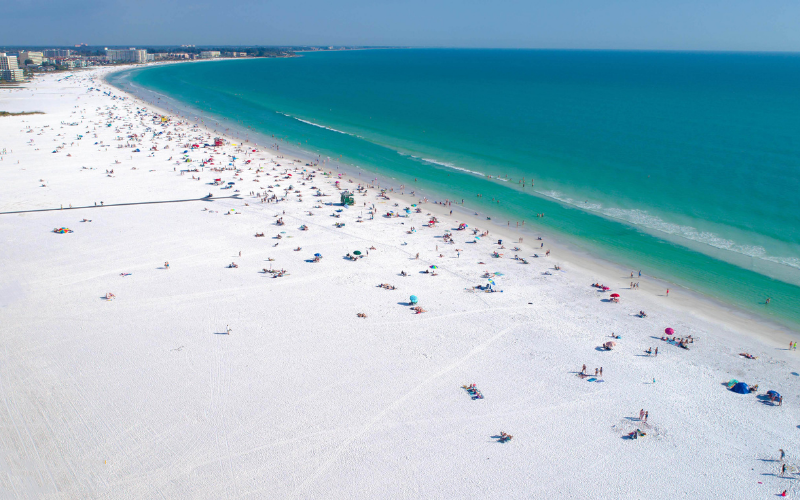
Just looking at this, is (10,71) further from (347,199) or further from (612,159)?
(612,159)

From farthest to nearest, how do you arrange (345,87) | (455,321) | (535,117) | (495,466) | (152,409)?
(345,87) → (535,117) → (455,321) → (152,409) → (495,466)

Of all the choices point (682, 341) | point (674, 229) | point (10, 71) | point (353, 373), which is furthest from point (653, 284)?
point (10, 71)

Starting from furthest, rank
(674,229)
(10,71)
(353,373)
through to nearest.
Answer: (10,71) < (674,229) < (353,373)

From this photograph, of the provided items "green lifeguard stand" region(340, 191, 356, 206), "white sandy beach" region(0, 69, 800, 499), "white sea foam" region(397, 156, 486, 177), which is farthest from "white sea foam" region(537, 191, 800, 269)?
"green lifeguard stand" region(340, 191, 356, 206)

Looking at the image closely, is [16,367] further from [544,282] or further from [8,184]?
[8,184]

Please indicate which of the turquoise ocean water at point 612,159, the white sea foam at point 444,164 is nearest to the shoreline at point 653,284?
the turquoise ocean water at point 612,159

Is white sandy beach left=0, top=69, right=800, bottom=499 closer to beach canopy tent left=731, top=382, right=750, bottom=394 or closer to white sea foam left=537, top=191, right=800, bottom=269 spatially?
beach canopy tent left=731, top=382, right=750, bottom=394

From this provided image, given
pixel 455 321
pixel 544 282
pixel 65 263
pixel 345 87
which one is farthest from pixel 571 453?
pixel 345 87
